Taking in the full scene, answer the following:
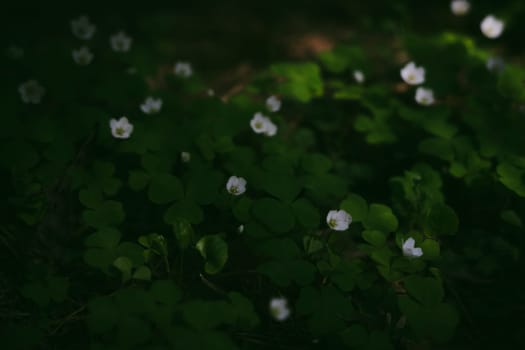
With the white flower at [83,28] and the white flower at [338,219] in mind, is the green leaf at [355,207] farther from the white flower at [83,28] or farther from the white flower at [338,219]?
the white flower at [83,28]

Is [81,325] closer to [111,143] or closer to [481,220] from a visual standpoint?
[111,143]

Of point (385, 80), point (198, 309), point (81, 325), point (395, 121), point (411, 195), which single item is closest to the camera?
point (198, 309)

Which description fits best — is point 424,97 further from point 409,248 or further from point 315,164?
point 409,248

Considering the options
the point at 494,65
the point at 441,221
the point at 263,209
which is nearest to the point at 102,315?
the point at 263,209

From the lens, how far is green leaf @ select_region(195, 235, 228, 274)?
186 cm

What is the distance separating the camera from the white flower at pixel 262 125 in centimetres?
246

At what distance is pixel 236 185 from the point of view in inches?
83.6

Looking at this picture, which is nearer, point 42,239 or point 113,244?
point 113,244

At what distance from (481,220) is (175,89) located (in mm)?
1762

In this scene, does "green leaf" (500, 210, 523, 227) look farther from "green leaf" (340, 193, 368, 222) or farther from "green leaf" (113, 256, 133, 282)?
"green leaf" (113, 256, 133, 282)

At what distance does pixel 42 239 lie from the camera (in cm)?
212

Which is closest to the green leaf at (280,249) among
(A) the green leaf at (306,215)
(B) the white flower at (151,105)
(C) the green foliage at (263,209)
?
(C) the green foliage at (263,209)

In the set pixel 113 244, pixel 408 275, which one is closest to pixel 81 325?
pixel 113 244

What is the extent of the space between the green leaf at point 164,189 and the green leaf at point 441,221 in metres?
1.05
